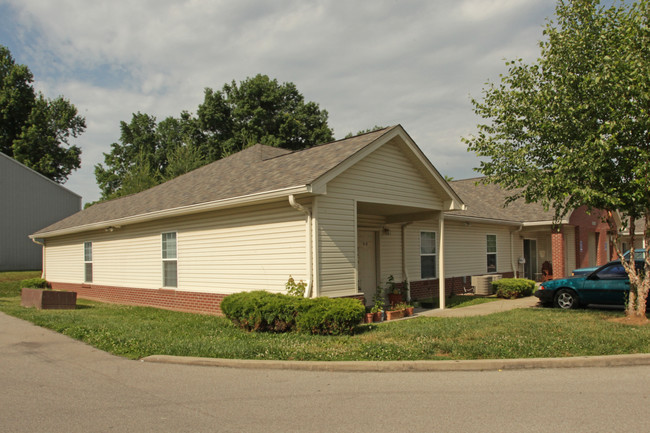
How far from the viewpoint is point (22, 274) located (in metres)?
29.7

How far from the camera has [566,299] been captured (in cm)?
1476

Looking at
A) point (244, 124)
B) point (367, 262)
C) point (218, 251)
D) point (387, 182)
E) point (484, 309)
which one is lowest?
point (484, 309)

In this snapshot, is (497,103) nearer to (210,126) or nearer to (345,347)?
(345,347)

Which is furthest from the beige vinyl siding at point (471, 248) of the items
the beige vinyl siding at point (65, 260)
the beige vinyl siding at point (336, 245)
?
the beige vinyl siding at point (65, 260)

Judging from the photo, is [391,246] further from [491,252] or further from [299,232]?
[491,252]

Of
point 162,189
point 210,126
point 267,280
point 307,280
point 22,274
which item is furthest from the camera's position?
point 210,126

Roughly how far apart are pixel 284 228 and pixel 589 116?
7.25 metres

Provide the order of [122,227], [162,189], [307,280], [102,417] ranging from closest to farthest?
[102,417], [307,280], [122,227], [162,189]

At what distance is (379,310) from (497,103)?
19.5 ft

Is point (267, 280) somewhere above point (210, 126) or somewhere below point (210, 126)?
below

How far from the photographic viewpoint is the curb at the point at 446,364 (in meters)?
7.53

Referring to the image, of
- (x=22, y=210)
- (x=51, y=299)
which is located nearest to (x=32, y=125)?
(x=22, y=210)

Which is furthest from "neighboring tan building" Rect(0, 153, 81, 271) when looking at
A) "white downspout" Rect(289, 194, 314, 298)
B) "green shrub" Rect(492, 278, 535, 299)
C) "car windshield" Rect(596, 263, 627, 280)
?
"car windshield" Rect(596, 263, 627, 280)

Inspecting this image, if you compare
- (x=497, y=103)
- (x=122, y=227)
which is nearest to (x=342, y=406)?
(x=497, y=103)
